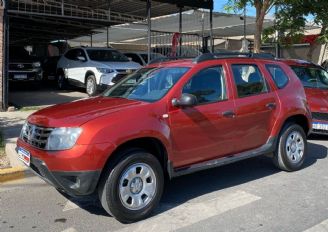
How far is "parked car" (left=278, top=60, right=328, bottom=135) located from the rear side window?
282 centimetres

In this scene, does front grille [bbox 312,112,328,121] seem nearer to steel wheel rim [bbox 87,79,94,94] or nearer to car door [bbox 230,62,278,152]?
car door [bbox 230,62,278,152]

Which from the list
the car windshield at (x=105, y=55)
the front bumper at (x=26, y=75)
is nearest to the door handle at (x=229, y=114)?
the car windshield at (x=105, y=55)

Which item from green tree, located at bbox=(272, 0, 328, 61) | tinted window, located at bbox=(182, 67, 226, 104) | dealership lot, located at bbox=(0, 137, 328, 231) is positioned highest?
green tree, located at bbox=(272, 0, 328, 61)

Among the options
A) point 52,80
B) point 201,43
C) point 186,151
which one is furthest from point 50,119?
point 52,80

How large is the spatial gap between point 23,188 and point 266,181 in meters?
3.40

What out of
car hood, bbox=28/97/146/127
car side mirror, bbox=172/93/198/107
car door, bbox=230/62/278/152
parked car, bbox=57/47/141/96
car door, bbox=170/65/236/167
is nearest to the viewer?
car hood, bbox=28/97/146/127

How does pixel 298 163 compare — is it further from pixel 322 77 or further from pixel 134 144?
pixel 322 77

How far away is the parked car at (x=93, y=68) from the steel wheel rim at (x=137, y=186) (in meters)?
10.3

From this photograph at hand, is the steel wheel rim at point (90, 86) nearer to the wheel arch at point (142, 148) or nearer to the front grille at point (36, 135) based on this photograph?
the front grille at point (36, 135)

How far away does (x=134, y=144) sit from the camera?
17.2 ft

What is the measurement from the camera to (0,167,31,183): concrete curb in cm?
667

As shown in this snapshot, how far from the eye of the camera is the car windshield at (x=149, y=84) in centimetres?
576

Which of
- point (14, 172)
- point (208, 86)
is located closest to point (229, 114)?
point (208, 86)

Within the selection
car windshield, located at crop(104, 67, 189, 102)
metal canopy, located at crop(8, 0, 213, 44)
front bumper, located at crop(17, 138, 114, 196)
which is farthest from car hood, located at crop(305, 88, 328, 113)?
metal canopy, located at crop(8, 0, 213, 44)
